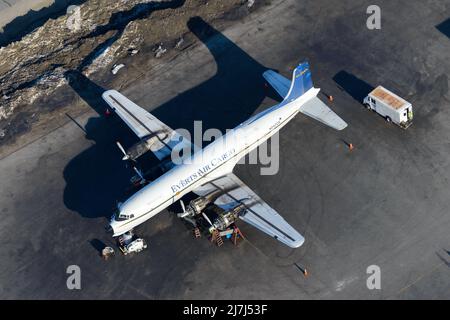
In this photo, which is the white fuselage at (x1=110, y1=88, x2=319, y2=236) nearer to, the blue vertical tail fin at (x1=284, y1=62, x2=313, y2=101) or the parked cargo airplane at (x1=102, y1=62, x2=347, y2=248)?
the parked cargo airplane at (x1=102, y1=62, x2=347, y2=248)

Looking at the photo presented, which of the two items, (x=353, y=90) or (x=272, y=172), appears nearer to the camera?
A: (x=272, y=172)

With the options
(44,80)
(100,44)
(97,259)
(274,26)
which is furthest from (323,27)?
(97,259)

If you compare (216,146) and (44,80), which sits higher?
(44,80)

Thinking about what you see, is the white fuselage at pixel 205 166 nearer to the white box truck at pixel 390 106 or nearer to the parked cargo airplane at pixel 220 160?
the parked cargo airplane at pixel 220 160

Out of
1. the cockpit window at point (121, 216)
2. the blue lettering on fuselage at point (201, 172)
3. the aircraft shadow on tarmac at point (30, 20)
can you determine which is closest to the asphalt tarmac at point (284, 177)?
the blue lettering on fuselage at point (201, 172)

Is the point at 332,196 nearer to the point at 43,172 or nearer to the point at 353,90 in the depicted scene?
the point at 353,90

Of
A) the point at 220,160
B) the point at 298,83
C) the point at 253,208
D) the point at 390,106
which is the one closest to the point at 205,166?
the point at 220,160
